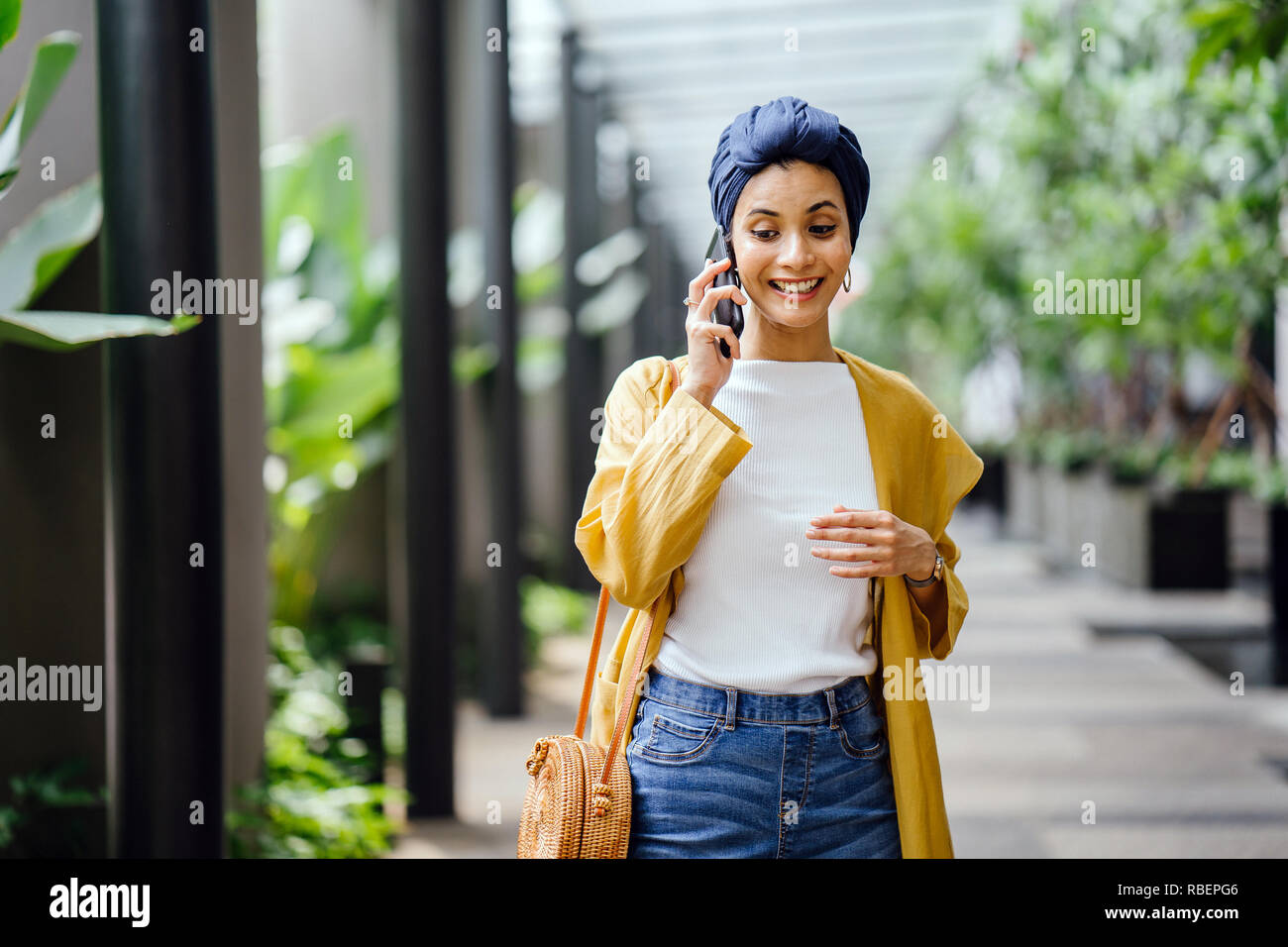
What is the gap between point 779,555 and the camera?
170 centimetres

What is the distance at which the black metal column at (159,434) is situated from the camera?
8.38 ft

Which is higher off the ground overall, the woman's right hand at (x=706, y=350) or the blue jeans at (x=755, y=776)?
the woman's right hand at (x=706, y=350)

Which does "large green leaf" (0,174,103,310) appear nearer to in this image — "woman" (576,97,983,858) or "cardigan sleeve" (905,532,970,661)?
"woman" (576,97,983,858)

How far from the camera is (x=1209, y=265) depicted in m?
6.37

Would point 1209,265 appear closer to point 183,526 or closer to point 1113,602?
point 1113,602

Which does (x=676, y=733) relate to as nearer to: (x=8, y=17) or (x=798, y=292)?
(x=798, y=292)

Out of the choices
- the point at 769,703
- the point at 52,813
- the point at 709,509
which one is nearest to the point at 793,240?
the point at 709,509

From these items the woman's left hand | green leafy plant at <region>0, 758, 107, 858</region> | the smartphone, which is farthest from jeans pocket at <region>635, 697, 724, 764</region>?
green leafy plant at <region>0, 758, 107, 858</region>

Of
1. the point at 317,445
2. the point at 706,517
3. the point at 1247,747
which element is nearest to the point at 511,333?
the point at 317,445

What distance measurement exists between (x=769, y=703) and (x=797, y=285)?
1.91ft

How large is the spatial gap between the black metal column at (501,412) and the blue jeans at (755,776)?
4.37m

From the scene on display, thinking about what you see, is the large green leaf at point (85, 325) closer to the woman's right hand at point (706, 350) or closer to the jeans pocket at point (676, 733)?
the woman's right hand at point (706, 350)

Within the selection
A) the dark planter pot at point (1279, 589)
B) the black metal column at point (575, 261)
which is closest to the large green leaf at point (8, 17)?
the black metal column at point (575, 261)

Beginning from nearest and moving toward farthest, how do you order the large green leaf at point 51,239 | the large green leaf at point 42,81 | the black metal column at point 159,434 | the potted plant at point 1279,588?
the black metal column at point 159,434 < the large green leaf at point 42,81 < the large green leaf at point 51,239 < the potted plant at point 1279,588
